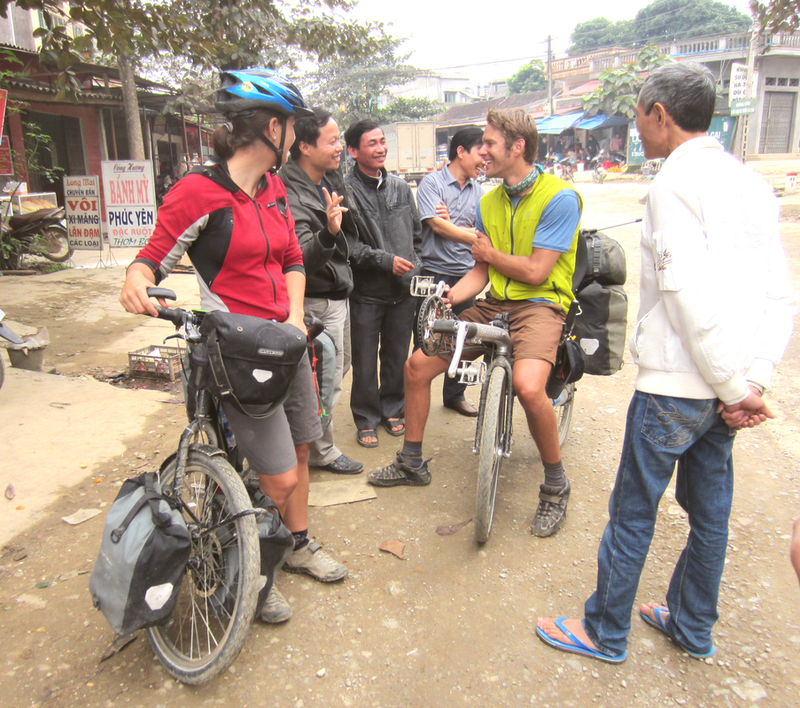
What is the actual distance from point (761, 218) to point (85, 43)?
4.39 m

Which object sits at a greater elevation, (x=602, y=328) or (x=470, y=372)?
(x=602, y=328)

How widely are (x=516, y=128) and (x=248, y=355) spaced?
1.93 meters

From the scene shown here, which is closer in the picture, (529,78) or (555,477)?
(555,477)

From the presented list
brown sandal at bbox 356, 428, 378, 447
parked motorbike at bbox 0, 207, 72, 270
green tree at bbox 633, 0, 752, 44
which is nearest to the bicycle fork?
brown sandal at bbox 356, 428, 378, 447

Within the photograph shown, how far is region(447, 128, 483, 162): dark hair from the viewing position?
4309 millimetres

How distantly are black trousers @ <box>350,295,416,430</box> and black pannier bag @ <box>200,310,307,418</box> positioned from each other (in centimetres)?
214

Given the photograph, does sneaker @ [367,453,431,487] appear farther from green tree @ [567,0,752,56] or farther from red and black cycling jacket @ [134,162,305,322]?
green tree @ [567,0,752,56]

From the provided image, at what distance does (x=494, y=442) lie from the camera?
291cm

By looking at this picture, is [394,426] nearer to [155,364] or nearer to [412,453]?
[412,453]

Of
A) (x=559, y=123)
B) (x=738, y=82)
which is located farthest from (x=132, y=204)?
(x=559, y=123)

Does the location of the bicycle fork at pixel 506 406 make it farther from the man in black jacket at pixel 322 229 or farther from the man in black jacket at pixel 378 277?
the man in black jacket at pixel 378 277

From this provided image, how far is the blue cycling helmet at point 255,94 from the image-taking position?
2.22 meters

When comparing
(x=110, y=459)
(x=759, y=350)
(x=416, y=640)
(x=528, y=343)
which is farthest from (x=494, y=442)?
(x=110, y=459)

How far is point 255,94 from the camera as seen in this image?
2219 mm
